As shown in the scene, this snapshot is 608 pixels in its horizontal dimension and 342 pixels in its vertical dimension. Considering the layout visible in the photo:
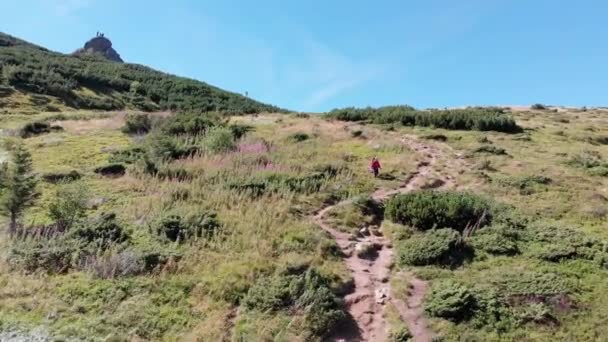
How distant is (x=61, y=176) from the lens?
20438mm

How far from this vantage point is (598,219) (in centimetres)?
1680

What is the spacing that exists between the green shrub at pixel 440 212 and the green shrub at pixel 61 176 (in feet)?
37.3

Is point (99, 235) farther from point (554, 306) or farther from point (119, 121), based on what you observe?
point (119, 121)

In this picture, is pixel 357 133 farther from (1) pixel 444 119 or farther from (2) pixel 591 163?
(2) pixel 591 163

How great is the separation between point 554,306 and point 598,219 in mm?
6674

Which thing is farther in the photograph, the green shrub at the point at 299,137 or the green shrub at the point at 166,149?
the green shrub at the point at 299,137

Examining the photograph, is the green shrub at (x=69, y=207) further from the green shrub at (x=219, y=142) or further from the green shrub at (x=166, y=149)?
the green shrub at (x=219, y=142)

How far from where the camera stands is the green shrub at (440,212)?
637 inches

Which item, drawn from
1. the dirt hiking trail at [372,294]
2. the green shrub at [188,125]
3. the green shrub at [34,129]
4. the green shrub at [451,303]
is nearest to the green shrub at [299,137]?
the green shrub at [188,125]

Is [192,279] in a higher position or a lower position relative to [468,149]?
lower

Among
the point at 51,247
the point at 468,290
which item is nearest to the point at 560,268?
the point at 468,290

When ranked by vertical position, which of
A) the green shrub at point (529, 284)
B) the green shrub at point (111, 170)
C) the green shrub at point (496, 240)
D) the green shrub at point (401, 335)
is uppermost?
the green shrub at point (496, 240)

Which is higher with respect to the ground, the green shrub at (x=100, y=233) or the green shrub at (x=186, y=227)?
the green shrub at (x=186, y=227)

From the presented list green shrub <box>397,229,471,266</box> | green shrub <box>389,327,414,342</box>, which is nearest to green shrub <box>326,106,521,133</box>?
green shrub <box>397,229,471,266</box>
